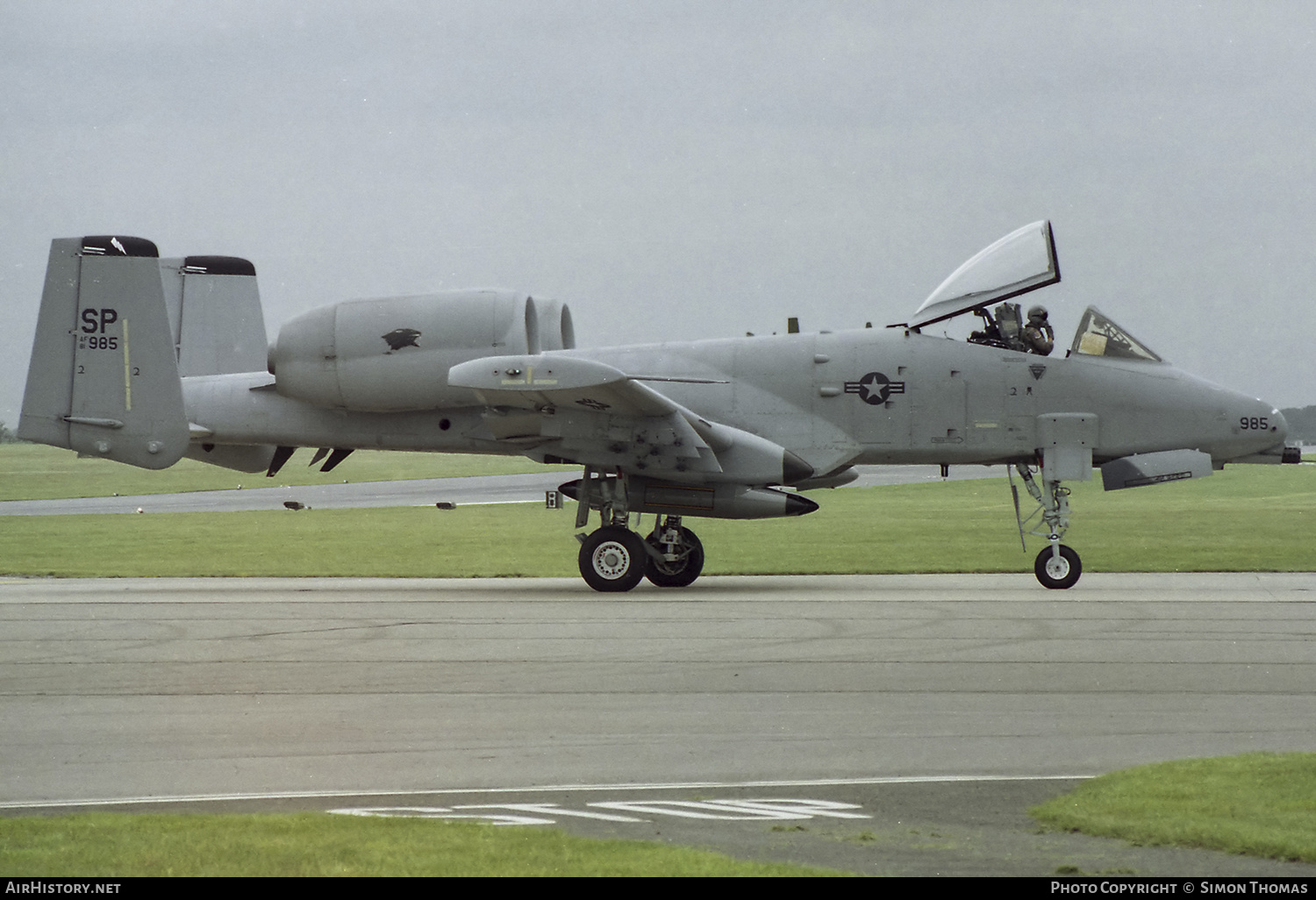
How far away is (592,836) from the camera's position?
594 centimetres

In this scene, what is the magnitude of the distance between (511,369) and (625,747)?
873 centimetres

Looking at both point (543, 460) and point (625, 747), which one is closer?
point (625, 747)

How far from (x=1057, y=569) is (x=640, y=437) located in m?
5.46

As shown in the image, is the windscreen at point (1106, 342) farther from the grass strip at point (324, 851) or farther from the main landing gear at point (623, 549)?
the grass strip at point (324, 851)

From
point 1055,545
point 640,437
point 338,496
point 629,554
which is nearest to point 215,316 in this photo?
point 640,437

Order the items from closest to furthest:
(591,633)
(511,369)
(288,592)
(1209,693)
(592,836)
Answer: (592,836)
(1209,693)
(591,633)
(511,369)
(288,592)

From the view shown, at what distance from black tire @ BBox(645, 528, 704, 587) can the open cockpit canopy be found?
4.13 m

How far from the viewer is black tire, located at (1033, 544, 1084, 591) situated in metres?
16.9

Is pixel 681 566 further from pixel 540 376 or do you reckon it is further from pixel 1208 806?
pixel 1208 806

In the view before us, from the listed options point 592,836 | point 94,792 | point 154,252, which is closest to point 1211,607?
point 592,836

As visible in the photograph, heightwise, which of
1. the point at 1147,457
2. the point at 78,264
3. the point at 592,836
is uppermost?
the point at 78,264

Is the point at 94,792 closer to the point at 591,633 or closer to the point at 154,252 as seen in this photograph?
the point at 591,633

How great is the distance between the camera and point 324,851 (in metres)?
5.62

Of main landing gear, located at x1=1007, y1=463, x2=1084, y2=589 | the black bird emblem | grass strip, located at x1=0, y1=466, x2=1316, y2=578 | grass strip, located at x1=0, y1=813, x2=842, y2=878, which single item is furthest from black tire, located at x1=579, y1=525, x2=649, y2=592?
grass strip, located at x1=0, y1=813, x2=842, y2=878
